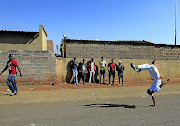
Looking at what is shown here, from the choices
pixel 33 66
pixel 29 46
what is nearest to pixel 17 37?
pixel 29 46

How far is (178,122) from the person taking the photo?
3652mm

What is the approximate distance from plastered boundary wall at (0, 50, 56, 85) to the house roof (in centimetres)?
599

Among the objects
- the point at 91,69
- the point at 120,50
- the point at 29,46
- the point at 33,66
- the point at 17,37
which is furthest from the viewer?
the point at 29,46

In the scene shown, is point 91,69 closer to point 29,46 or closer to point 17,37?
point 29,46

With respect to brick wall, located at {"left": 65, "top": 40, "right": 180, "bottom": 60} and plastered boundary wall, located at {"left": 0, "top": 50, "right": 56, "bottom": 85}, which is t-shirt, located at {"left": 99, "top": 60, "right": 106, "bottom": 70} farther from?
plastered boundary wall, located at {"left": 0, "top": 50, "right": 56, "bottom": 85}

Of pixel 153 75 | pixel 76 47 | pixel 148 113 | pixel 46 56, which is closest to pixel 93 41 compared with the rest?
pixel 76 47

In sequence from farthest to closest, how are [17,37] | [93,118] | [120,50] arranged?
[17,37] < [120,50] < [93,118]

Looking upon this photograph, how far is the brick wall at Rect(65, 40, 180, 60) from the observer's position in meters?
11.5

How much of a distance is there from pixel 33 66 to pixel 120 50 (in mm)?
6655

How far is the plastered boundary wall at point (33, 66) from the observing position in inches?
354

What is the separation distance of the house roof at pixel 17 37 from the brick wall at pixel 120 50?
5.39 metres

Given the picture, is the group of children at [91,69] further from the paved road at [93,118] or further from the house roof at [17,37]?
the house roof at [17,37]

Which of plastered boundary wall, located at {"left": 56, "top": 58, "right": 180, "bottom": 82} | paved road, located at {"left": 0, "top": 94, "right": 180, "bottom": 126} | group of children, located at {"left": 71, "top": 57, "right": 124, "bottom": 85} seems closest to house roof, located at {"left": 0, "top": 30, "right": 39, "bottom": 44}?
plastered boundary wall, located at {"left": 56, "top": 58, "right": 180, "bottom": 82}

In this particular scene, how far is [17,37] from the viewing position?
1447cm
